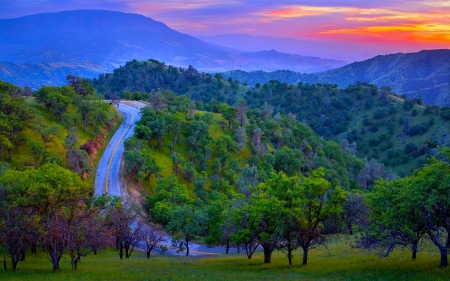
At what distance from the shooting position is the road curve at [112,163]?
60331mm

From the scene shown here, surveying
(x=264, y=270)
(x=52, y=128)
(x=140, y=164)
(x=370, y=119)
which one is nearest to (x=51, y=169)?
(x=264, y=270)

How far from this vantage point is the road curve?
60331mm

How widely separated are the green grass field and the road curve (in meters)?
26.4

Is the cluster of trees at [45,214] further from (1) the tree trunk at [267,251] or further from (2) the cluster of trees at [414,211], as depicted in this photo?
(2) the cluster of trees at [414,211]

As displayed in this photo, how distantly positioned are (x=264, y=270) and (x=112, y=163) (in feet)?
157

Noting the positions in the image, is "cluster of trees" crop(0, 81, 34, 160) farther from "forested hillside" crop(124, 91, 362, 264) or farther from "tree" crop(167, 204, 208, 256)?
"tree" crop(167, 204, 208, 256)

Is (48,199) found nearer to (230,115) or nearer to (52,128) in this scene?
(52,128)

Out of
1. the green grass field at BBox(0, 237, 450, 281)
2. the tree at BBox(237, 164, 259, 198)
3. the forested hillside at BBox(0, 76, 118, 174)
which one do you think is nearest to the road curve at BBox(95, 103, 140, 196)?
the forested hillside at BBox(0, 76, 118, 174)

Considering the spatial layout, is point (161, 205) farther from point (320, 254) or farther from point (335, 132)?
point (335, 132)

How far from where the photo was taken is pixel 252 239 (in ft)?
102

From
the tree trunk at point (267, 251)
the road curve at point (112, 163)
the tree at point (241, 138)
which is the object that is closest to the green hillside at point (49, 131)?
the road curve at point (112, 163)

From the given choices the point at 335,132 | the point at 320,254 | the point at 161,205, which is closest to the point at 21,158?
the point at 161,205

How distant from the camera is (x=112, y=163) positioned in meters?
69.0

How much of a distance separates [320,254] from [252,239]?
8740mm
